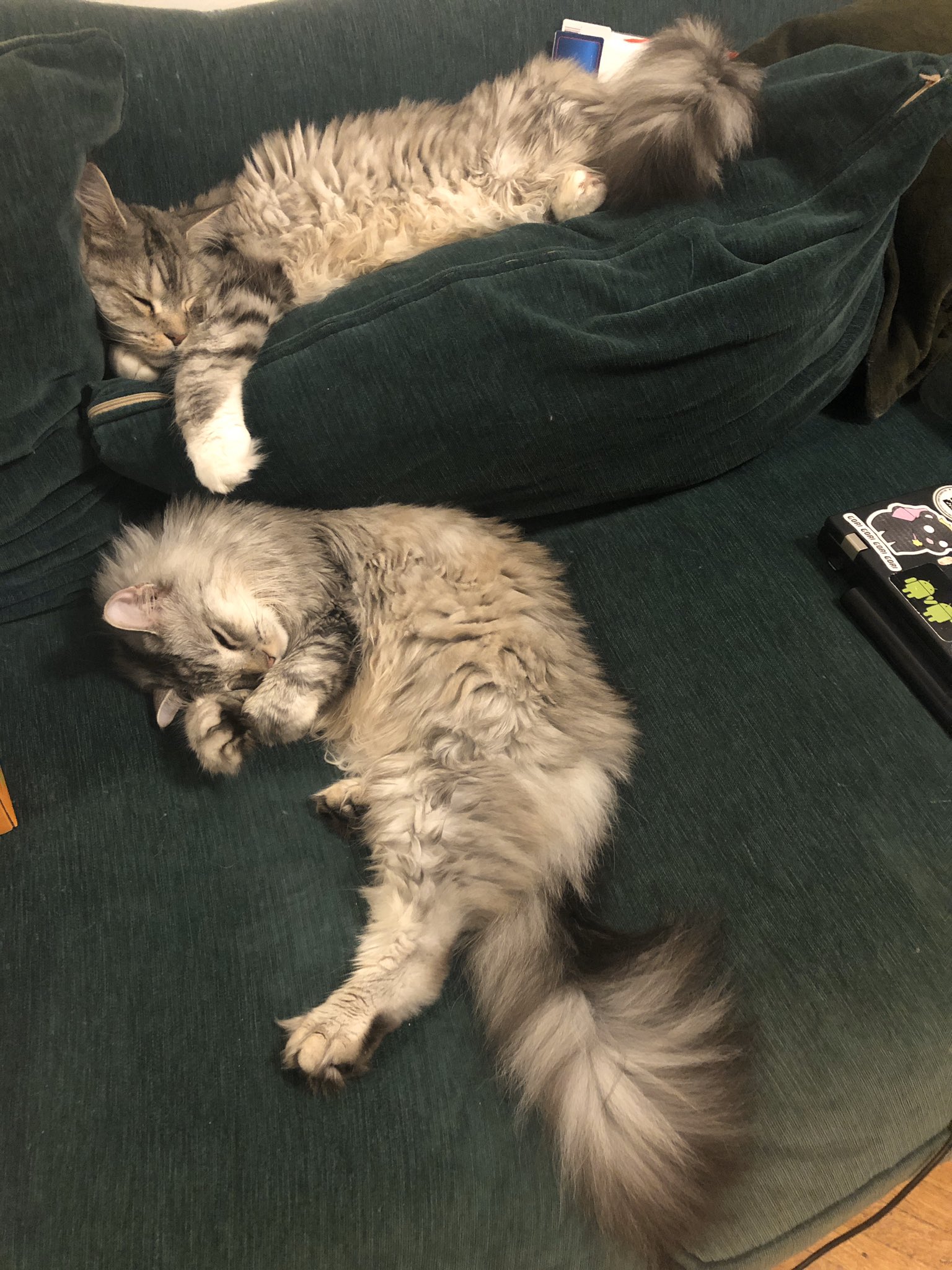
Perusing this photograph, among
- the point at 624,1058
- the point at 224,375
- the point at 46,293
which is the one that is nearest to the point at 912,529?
the point at 624,1058

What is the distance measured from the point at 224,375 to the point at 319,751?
2.22ft

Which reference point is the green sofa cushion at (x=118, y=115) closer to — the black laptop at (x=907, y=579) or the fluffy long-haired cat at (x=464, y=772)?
the fluffy long-haired cat at (x=464, y=772)

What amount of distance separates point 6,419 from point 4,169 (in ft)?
1.12

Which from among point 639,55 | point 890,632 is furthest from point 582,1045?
point 639,55

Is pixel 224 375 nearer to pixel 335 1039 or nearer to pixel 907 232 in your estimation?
pixel 335 1039

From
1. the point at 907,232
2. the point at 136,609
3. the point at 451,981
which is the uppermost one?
the point at 907,232

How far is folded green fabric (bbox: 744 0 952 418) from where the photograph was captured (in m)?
1.36

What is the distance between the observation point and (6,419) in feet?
3.59

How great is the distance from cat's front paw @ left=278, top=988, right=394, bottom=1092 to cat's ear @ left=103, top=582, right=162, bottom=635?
0.71 metres

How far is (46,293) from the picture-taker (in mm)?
1059

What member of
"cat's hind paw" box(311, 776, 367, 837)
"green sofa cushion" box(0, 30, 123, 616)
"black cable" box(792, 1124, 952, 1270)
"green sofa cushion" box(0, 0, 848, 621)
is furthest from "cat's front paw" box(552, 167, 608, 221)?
"black cable" box(792, 1124, 952, 1270)

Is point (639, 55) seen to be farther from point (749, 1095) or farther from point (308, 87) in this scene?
point (749, 1095)

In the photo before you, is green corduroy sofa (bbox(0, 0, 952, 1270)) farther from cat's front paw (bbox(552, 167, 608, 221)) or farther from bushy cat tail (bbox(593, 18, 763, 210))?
cat's front paw (bbox(552, 167, 608, 221))

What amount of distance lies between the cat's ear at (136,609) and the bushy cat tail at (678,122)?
111 centimetres
